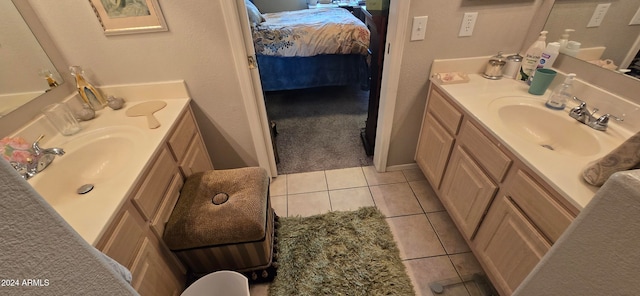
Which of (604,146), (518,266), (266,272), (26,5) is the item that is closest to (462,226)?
(518,266)

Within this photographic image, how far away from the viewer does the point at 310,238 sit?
5.22ft

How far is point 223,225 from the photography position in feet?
3.74

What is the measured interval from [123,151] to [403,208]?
65.1 inches

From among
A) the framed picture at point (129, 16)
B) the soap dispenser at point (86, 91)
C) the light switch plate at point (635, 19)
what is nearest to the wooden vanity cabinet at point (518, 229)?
the light switch plate at point (635, 19)

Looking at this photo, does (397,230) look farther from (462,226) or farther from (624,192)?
(624,192)

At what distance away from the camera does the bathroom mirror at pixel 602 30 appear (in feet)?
3.53

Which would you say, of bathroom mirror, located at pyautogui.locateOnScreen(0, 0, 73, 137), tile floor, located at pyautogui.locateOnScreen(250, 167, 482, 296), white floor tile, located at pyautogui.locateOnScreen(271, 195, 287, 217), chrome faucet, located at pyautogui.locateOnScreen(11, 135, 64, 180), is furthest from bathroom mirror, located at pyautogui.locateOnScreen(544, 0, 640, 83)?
bathroom mirror, located at pyautogui.locateOnScreen(0, 0, 73, 137)

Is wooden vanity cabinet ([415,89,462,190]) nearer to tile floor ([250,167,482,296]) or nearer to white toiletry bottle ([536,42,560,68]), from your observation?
tile floor ([250,167,482,296])

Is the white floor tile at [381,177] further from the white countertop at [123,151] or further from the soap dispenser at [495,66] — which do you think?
the white countertop at [123,151]

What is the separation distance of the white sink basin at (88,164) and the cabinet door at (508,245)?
152cm

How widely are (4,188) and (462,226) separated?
1.63 m

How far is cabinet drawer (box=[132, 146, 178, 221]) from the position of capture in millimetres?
990

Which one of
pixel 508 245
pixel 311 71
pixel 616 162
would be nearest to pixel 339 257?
pixel 508 245

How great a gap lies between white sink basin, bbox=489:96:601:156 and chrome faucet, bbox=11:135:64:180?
1904mm
